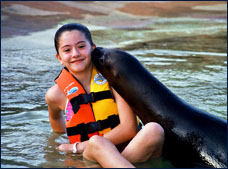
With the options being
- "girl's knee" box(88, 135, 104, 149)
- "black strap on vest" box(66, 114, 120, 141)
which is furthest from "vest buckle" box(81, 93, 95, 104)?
"girl's knee" box(88, 135, 104, 149)

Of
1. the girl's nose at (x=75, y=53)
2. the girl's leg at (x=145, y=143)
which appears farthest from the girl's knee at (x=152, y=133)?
the girl's nose at (x=75, y=53)

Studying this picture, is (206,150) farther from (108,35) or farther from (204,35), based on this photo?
(204,35)

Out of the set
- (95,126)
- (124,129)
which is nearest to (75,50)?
(95,126)

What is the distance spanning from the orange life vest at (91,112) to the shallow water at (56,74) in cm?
26

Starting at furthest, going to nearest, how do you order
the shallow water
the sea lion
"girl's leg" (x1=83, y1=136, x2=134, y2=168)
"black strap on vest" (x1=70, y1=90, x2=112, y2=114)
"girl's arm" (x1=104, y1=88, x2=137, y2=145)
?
1. the shallow water
2. "black strap on vest" (x1=70, y1=90, x2=112, y2=114)
3. "girl's arm" (x1=104, y1=88, x2=137, y2=145)
4. the sea lion
5. "girl's leg" (x1=83, y1=136, x2=134, y2=168)

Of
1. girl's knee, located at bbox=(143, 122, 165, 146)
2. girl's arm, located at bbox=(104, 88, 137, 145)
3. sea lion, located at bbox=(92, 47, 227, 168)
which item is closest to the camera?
girl's knee, located at bbox=(143, 122, 165, 146)

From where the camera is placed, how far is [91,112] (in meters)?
3.66

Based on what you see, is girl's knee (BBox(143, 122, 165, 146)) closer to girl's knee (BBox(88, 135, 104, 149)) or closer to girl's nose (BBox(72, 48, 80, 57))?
girl's knee (BBox(88, 135, 104, 149))

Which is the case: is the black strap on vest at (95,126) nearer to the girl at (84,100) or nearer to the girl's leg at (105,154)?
the girl at (84,100)

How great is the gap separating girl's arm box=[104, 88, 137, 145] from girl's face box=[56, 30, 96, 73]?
1.82ft

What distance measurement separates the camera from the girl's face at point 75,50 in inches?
140

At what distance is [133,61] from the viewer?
377 centimetres

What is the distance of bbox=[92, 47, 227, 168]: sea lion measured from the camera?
3.27m

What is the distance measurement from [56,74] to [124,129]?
12.1 ft
